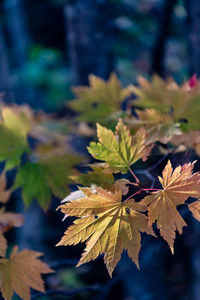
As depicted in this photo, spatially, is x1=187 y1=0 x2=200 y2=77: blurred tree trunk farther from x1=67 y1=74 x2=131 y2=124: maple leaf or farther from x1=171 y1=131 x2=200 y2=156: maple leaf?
x1=171 y1=131 x2=200 y2=156: maple leaf

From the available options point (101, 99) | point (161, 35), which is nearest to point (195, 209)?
point (101, 99)

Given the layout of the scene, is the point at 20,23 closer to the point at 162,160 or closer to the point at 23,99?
the point at 23,99

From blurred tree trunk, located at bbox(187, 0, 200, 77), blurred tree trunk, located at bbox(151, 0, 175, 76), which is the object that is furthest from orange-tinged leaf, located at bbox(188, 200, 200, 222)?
blurred tree trunk, located at bbox(151, 0, 175, 76)

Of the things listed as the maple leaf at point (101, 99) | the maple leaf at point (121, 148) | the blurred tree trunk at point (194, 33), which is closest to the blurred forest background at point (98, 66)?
the blurred tree trunk at point (194, 33)

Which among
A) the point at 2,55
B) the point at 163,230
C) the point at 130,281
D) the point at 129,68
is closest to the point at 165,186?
the point at 163,230

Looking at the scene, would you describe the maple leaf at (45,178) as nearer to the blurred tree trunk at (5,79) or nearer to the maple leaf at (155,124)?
the maple leaf at (155,124)
